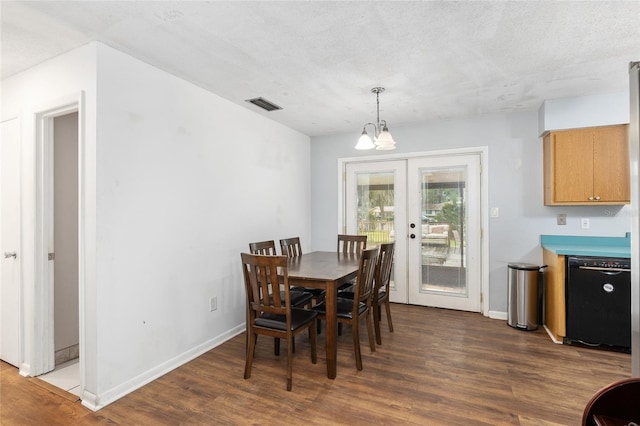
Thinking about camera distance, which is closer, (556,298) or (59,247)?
(59,247)

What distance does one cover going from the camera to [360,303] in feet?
Answer: 9.61

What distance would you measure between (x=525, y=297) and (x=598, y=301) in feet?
2.13

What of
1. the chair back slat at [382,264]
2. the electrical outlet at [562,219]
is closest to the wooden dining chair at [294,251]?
the chair back slat at [382,264]

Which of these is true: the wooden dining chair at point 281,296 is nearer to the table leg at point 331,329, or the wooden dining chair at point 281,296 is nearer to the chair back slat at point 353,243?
the table leg at point 331,329

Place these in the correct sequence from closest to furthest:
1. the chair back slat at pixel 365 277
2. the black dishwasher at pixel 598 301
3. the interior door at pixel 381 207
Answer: the chair back slat at pixel 365 277 → the black dishwasher at pixel 598 301 → the interior door at pixel 381 207

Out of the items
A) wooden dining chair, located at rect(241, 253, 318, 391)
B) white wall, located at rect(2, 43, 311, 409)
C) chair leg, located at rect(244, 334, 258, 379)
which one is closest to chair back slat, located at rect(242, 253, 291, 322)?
wooden dining chair, located at rect(241, 253, 318, 391)

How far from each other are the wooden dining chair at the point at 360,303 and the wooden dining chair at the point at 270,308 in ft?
0.95

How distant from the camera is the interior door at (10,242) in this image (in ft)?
8.88

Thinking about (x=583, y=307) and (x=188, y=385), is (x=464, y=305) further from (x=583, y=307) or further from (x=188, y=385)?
(x=188, y=385)

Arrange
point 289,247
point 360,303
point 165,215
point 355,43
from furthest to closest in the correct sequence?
1. point 289,247
2. point 360,303
3. point 165,215
4. point 355,43

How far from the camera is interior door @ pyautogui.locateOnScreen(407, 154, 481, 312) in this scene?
416 cm

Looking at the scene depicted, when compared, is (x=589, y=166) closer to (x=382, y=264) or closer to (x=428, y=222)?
Answer: (x=428, y=222)

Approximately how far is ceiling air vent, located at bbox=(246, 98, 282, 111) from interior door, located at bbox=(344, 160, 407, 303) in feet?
5.19

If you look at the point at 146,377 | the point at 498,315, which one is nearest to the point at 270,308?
the point at 146,377
